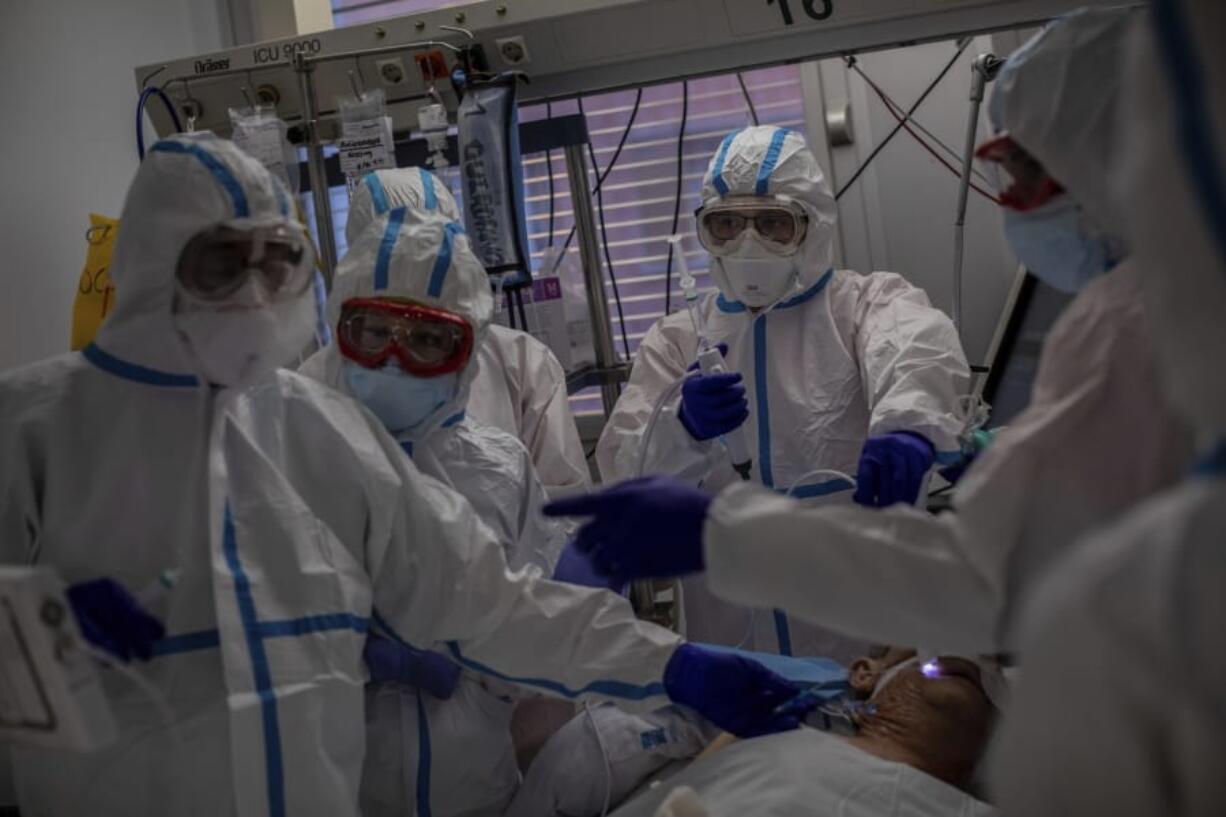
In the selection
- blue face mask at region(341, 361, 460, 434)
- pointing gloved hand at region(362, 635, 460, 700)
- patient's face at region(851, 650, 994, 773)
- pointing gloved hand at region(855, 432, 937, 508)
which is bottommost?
patient's face at region(851, 650, 994, 773)

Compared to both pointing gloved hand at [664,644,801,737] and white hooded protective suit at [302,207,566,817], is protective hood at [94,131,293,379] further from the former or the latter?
pointing gloved hand at [664,644,801,737]

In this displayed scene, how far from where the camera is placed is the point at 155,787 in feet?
4.97

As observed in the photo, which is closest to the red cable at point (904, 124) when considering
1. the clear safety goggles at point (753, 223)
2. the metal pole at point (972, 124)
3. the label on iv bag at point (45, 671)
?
the metal pole at point (972, 124)

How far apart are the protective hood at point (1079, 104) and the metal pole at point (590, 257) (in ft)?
6.16

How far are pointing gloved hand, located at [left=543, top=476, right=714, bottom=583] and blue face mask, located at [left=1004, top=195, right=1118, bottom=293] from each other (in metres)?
0.50

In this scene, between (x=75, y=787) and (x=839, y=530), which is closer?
(x=839, y=530)

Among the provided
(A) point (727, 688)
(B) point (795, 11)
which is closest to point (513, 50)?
(B) point (795, 11)

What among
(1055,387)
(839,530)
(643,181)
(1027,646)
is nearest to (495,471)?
(839,530)

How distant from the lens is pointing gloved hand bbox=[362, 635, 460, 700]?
1.83 meters

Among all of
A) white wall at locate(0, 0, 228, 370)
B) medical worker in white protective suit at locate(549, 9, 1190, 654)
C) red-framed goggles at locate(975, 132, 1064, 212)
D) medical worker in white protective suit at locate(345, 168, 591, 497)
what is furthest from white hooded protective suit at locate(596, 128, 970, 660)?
white wall at locate(0, 0, 228, 370)

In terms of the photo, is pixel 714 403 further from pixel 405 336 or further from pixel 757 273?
pixel 405 336

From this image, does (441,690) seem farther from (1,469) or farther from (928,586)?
(928,586)

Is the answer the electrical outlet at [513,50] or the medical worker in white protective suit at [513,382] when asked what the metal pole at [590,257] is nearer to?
the electrical outlet at [513,50]

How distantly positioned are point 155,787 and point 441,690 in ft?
1.67
